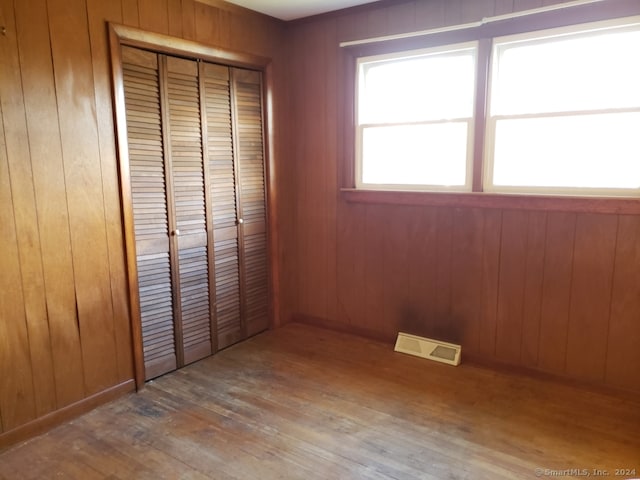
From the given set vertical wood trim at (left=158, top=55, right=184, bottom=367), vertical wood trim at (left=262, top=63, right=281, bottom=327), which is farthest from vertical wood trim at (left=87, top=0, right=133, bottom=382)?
vertical wood trim at (left=262, top=63, right=281, bottom=327)

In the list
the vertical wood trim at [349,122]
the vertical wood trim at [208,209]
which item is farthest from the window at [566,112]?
the vertical wood trim at [208,209]

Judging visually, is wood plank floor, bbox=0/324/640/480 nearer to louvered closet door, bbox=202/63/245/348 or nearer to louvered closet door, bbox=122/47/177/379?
louvered closet door, bbox=122/47/177/379

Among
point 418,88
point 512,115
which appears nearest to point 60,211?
point 418,88

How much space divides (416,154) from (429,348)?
133 cm

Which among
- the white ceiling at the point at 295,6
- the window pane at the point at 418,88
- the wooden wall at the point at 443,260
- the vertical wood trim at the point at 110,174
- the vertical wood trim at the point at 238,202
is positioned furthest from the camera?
the vertical wood trim at the point at 238,202

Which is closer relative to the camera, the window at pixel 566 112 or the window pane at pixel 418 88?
the window at pixel 566 112

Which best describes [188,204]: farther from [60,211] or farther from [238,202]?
[60,211]

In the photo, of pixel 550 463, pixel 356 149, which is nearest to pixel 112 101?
pixel 356 149

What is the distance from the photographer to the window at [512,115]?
7.95 feet

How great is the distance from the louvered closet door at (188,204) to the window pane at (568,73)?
1.87m

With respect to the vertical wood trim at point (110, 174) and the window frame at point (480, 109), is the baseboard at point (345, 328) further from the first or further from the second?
the vertical wood trim at point (110, 174)

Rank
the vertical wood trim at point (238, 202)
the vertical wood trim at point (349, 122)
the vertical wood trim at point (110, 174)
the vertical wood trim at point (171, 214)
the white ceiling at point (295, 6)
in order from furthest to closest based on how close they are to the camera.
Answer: the vertical wood trim at point (349, 122)
the vertical wood trim at point (238, 202)
the white ceiling at point (295, 6)
the vertical wood trim at point (171, 214)
the vertical wood trim at point (110, 174)

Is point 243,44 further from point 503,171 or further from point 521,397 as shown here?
point 521,397

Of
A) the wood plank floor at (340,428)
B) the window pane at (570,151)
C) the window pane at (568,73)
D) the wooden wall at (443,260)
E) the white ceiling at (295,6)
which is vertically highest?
the white ceiling at (295,6)
